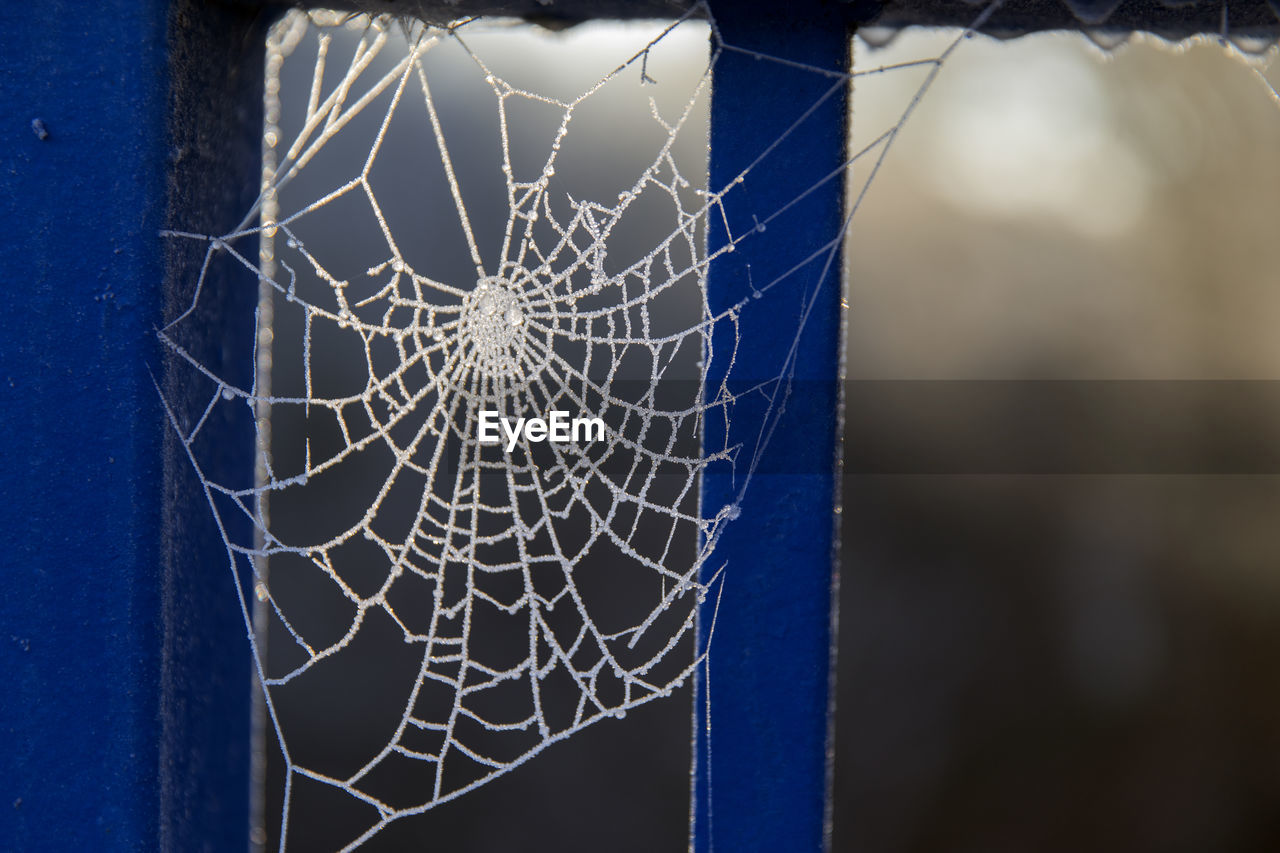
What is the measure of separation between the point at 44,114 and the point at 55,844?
100cm

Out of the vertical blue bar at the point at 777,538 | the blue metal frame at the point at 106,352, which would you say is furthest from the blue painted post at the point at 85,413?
the vertical blue bar at the point at 777,538

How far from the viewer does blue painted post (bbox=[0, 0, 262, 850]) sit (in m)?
1.14

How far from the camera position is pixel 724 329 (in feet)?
3.90

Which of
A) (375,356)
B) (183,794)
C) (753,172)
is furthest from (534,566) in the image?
(753,172)

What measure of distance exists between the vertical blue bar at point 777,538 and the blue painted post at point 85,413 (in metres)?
0.77

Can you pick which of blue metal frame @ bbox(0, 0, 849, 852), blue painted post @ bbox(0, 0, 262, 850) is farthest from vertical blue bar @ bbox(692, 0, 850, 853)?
blue painted post @ bbox(0, 0, 262, 850)

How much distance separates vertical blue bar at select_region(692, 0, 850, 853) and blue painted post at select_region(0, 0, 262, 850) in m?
0.77

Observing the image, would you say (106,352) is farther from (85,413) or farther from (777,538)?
(777,538)

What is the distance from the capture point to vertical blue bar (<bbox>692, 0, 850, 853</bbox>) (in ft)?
3.89

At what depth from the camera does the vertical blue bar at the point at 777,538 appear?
118cm

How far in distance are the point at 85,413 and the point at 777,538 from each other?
0.98 metres

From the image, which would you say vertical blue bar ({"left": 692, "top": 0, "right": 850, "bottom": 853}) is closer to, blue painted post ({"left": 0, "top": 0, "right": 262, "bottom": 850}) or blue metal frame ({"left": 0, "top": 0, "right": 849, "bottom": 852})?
blue metal frame ({"left": 0, "top": 0, "right": 849, "bottom": 852})

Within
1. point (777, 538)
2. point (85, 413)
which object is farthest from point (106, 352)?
point (777, 538)

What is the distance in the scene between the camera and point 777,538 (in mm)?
1198
